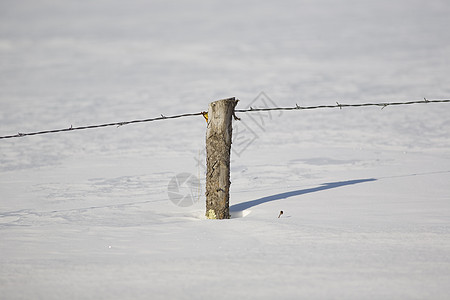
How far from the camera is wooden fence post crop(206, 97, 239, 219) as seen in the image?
6119mm

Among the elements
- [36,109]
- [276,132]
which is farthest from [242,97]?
[36,109]

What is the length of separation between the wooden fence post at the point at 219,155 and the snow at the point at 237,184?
264 mm

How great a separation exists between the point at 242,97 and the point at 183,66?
6.32m

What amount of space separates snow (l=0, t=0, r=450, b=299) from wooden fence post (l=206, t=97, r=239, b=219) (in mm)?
264

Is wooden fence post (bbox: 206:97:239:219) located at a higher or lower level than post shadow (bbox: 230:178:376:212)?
higher

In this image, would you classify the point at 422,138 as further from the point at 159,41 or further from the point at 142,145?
the point at 159,41

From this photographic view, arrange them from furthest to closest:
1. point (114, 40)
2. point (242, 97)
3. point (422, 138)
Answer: point (114, 40) → point (242, 97) → point (422, 138)

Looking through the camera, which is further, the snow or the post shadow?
the post shadow

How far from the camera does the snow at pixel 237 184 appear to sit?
432cm

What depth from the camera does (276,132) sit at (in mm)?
12672

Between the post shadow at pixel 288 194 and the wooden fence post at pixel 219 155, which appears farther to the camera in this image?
the post shadow at pixel 288 194

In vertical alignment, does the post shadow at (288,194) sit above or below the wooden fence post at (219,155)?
below

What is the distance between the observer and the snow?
170 inches

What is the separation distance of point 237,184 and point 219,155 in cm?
227
